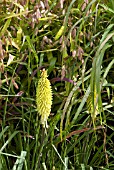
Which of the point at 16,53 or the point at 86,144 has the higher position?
the point at 16,53

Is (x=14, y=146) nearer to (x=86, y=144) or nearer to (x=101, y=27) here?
(x=86, y=144)

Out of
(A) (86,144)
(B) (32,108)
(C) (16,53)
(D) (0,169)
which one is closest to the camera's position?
(D) (0,169)

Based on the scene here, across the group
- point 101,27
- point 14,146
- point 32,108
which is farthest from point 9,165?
point 101,27

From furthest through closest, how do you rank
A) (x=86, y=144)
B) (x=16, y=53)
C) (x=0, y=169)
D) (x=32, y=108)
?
(x=16, y=53)
(x=32, y=108)
(x=86, y=144)
(x=0, y=169)

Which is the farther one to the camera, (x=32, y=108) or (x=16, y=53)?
(x=16, y=53)

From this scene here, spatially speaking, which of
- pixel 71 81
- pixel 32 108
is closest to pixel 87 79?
pixel 71 81

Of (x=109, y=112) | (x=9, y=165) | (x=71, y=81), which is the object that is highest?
(x=71, y=81)
